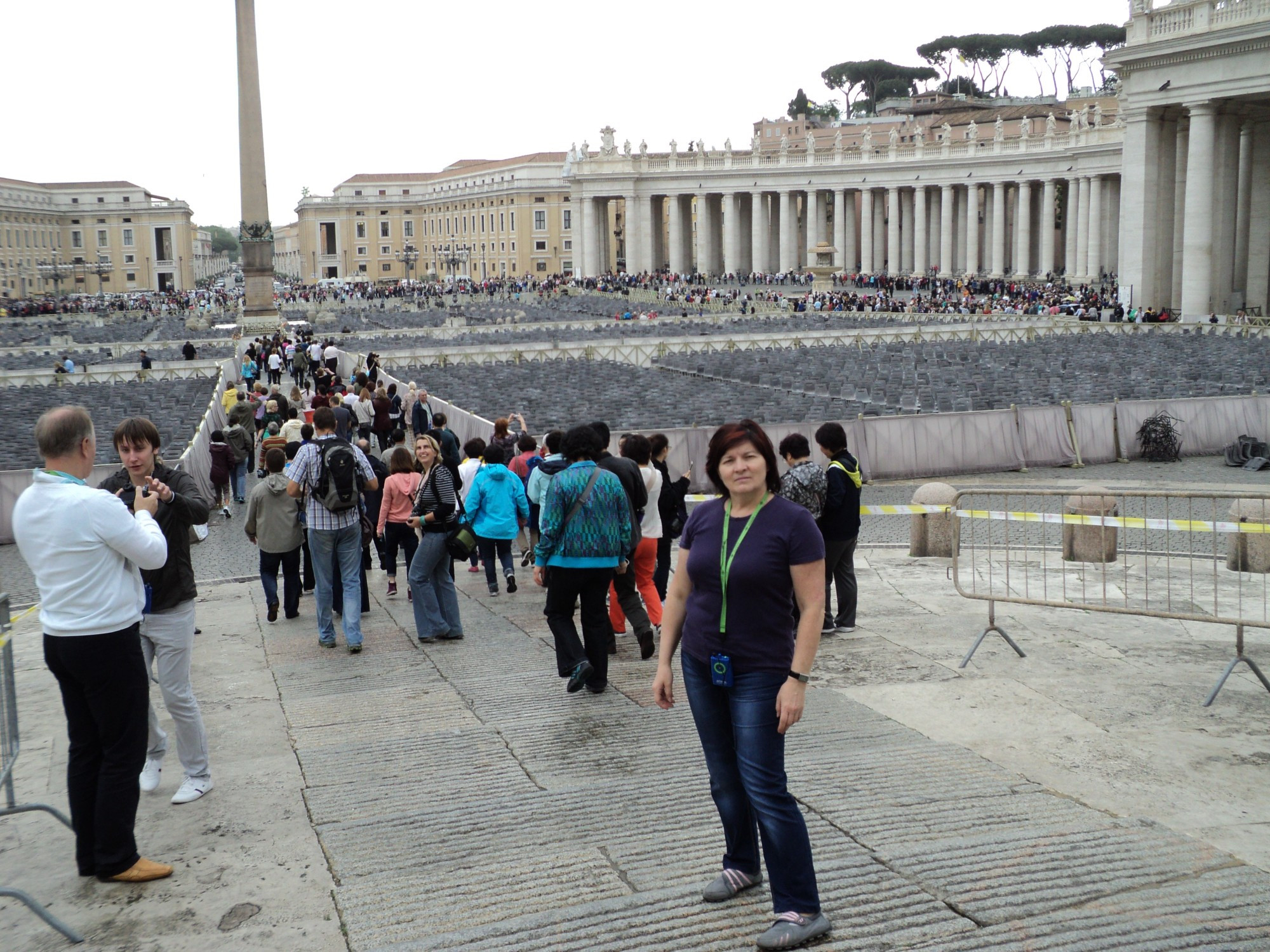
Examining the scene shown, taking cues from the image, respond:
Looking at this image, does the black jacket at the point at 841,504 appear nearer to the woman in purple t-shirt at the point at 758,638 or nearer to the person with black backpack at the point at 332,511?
the person with black backpack at the point at 332,511

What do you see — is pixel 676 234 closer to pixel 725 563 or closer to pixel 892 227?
pixel 892 227

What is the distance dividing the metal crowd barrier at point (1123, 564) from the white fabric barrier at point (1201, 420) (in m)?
7.26

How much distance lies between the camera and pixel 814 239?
313 feet

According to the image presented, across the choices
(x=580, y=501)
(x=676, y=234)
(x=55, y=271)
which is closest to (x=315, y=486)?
(x=580, y=501)

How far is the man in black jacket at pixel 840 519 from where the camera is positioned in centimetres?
877

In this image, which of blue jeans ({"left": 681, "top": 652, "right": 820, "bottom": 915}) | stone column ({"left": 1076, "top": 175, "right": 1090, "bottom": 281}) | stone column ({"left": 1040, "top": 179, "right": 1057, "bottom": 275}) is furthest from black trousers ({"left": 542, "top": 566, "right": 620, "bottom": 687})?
stone column ({"left": 1040, "top": 179, "right": 1057, "bottom": 275})

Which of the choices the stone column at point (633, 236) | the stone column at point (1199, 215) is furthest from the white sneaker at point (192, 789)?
the stone column at point (633, 236)

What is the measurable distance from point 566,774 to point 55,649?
2354mm

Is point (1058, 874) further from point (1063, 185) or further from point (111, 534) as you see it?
point (1063, 185)

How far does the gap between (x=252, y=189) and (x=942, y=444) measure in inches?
1631

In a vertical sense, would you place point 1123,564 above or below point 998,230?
below

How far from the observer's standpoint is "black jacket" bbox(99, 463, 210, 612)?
5844 millimetres

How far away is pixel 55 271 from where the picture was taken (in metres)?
102

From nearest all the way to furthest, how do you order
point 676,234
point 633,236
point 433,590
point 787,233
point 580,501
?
1. point 580,501
2. point 433,590
3. point 787,233
4. point 633,236
5. point 676,234
